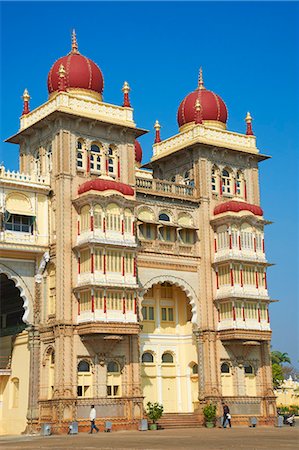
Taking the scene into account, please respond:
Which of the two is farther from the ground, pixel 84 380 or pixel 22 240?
pixel 22 240

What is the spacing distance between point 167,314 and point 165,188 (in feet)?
25.8

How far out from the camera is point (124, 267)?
38.9 metres

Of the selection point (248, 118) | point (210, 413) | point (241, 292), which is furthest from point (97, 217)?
point (248, 118)

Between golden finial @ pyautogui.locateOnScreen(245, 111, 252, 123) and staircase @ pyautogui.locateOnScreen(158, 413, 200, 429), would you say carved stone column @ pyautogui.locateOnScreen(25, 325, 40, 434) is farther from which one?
golden finial @ pyautogui.locateOnScreen(245, 111, 252, 123)

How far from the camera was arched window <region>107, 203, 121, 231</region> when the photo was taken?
128ft

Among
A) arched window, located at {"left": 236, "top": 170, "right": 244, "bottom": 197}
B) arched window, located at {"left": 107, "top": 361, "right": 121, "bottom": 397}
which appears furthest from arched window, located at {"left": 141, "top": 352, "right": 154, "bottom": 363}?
arched window, located at {"left": 236, "top": 170, "right": 244, "bottom": 197}

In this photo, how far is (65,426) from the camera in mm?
36219

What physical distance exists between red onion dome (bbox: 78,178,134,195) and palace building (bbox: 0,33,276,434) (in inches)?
2.5

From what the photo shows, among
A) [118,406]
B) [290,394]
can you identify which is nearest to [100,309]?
[118,406]

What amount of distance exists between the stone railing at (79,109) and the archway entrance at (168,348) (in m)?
10.3

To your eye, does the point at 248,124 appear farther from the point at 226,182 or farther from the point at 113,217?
the point at 113,217

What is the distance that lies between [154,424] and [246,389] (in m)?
7.30

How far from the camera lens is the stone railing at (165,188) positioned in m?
43.7

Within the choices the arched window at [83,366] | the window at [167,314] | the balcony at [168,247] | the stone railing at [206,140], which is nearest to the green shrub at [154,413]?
the arched window at [83,366]
